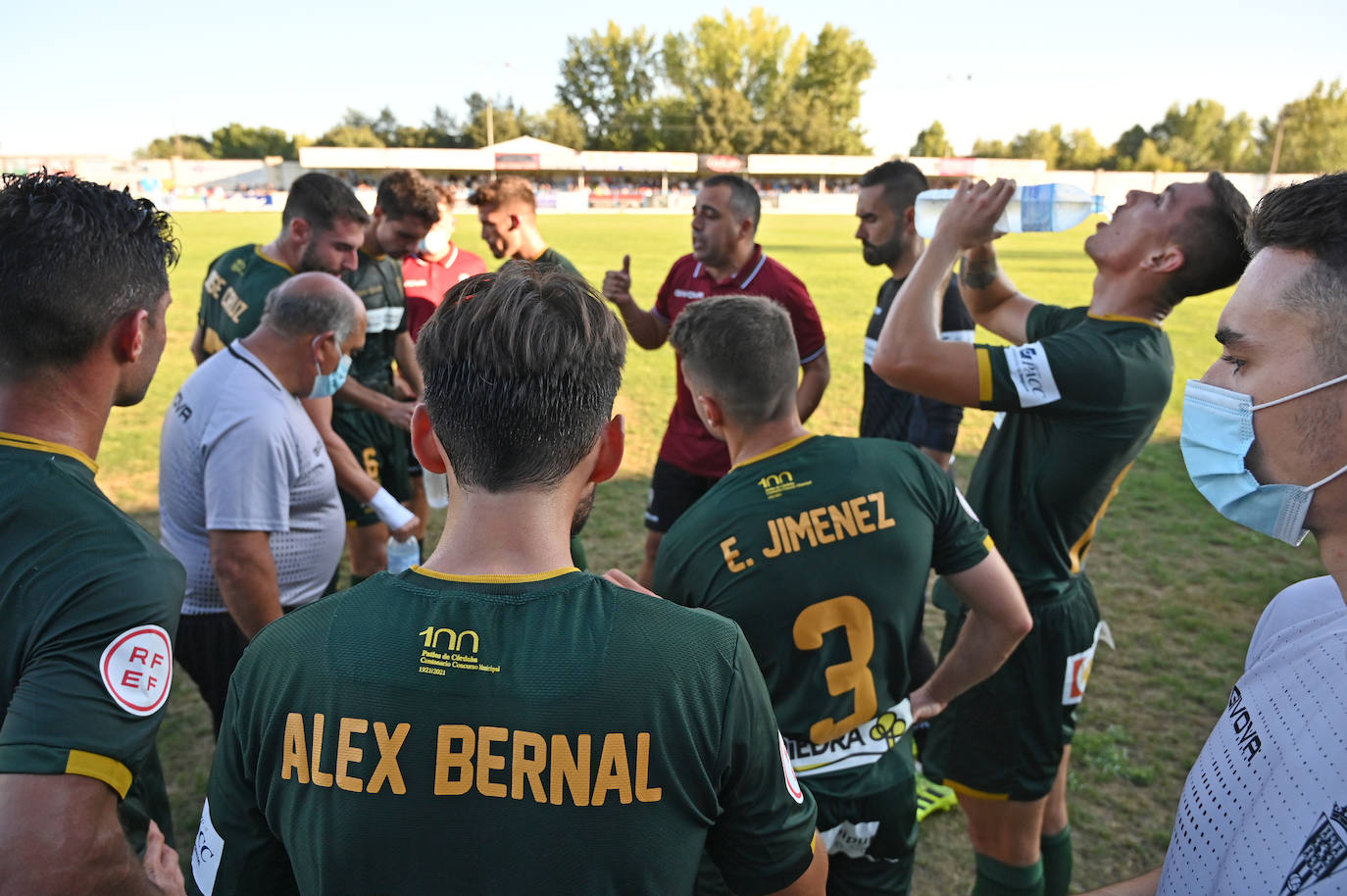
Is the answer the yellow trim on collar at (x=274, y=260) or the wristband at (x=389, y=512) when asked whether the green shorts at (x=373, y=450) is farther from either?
the wristband at (x=389, y=512)

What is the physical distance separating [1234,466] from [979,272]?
7.40ft

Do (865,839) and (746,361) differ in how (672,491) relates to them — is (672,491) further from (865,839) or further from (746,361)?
(865,839)

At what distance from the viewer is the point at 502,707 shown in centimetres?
111

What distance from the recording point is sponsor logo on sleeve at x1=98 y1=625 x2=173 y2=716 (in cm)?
161

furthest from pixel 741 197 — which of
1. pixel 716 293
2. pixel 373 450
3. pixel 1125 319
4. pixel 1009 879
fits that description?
pixel 1009 879

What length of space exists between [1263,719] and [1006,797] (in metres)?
1.87

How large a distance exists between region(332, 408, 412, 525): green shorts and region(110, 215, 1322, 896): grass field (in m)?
1.43

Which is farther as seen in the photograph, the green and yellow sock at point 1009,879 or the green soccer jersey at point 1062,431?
the green and yellow sock at point 1009,879

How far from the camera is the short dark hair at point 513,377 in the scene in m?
1.25

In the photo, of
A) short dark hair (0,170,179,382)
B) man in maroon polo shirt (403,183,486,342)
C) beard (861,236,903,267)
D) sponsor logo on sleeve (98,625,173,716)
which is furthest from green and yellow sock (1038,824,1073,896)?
man in maroon polo shirt (403,183,486,342)

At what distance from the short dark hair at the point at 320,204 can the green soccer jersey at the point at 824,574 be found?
374 centimetres

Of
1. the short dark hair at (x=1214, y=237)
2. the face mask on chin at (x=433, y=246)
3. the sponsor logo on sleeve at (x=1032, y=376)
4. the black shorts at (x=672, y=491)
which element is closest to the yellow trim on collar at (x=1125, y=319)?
the short dark hair at (x=1214, y=237)

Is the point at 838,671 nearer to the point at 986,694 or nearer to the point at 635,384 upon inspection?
the point at 986,694

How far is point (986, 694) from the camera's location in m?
3.00
